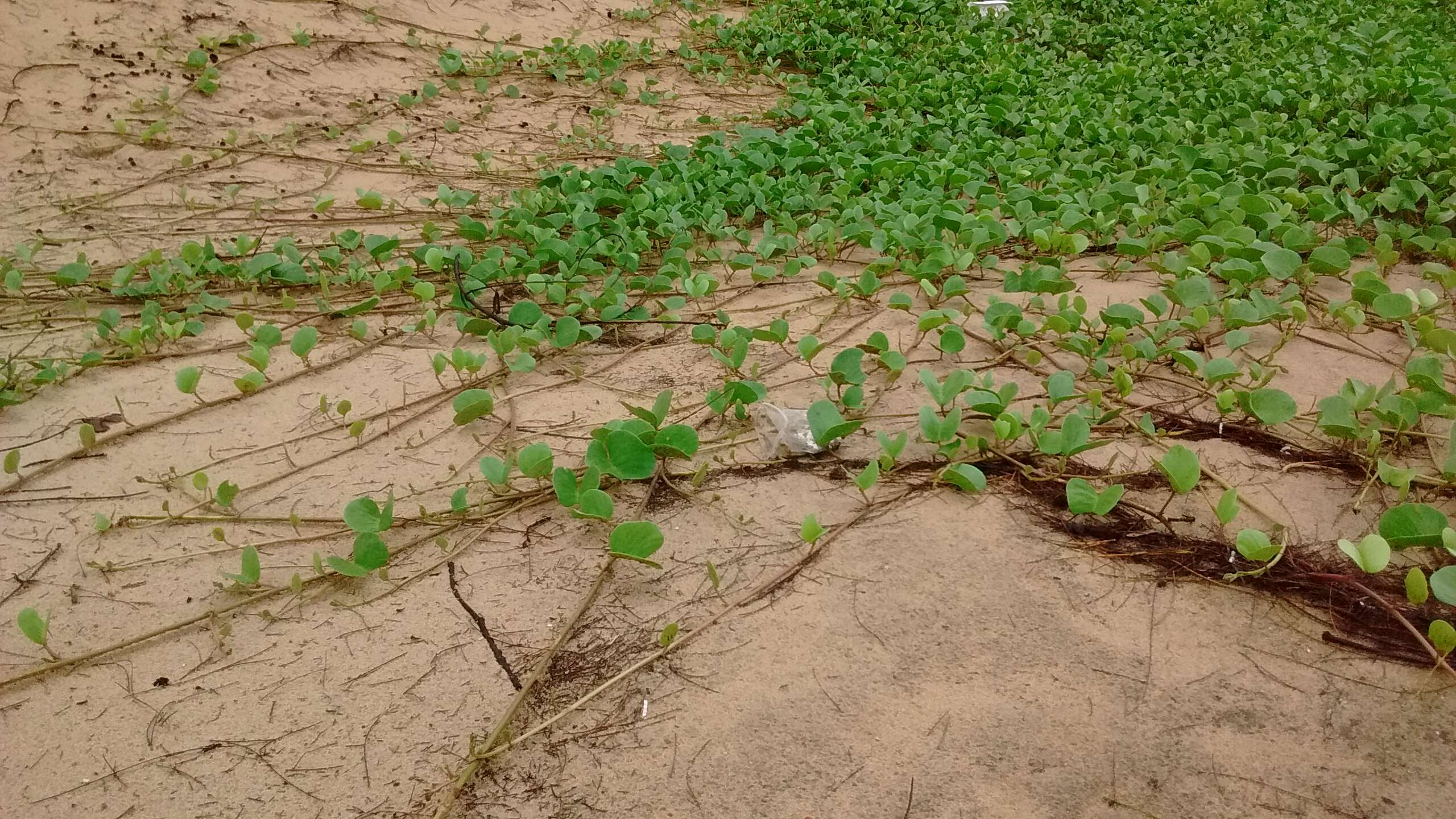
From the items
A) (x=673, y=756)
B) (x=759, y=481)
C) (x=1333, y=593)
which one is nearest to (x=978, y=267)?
(x=759, y=481)

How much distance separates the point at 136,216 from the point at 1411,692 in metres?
3.99

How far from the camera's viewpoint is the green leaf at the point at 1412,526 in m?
1.54

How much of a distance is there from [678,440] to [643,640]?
0.49m

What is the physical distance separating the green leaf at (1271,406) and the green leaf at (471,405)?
168 cm

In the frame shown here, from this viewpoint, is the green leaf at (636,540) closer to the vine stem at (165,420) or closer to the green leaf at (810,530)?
the green leaf at (810,530)

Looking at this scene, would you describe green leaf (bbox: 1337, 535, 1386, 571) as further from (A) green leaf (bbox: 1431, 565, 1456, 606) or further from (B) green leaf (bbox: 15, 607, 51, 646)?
(B) green leaf (bbox: 15, 607, 51, 646)

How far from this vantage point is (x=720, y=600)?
64.1 inches

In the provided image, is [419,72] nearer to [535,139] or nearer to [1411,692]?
[535,139]

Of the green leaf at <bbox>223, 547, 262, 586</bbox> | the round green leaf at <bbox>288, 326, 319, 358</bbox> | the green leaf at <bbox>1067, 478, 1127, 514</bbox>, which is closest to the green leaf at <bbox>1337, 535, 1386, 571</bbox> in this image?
the green leaf at <bbox>1067, 478, 1127, 514</bbox>

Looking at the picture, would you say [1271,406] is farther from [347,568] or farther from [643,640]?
[347,568]

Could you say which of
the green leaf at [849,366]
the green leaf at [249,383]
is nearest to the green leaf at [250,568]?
the green leaf at [249,383]

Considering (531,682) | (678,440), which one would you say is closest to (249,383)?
(678,440)

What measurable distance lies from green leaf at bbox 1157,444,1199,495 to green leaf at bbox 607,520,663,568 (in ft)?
3.15

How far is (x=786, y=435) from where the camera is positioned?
6.64 feet
